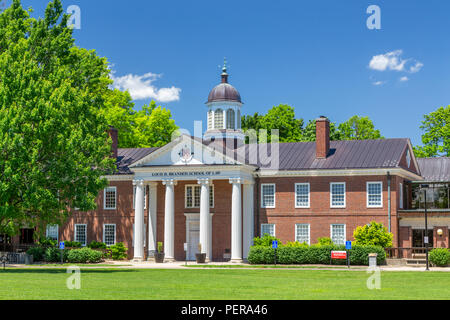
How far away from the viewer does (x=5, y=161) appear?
1480 inches

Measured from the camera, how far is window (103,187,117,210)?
56.3 m

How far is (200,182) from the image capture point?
5094 cm

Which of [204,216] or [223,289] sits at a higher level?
[204,216]

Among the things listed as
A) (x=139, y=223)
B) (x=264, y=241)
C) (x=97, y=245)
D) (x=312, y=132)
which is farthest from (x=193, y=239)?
(x=312, y=132)

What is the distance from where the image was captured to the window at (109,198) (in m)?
56.3

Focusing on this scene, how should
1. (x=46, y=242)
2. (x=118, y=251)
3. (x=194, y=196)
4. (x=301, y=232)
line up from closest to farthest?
(x=301, y=232) < (x=118, y=251) < (x=194, y=196) < (x=46, y=242)

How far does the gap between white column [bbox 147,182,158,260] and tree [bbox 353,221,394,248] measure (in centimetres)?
1503

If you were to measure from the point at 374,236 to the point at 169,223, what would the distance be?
14.1 meters

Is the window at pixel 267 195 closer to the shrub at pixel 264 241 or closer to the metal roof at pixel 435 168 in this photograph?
the shrub at pixel 264 241

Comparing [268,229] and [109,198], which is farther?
[109,198]

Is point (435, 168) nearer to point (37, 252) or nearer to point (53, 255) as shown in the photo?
point (53, 255)

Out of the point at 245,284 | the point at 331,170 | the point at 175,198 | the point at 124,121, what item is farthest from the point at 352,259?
the point at 124,121

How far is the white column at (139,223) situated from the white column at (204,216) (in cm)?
453
